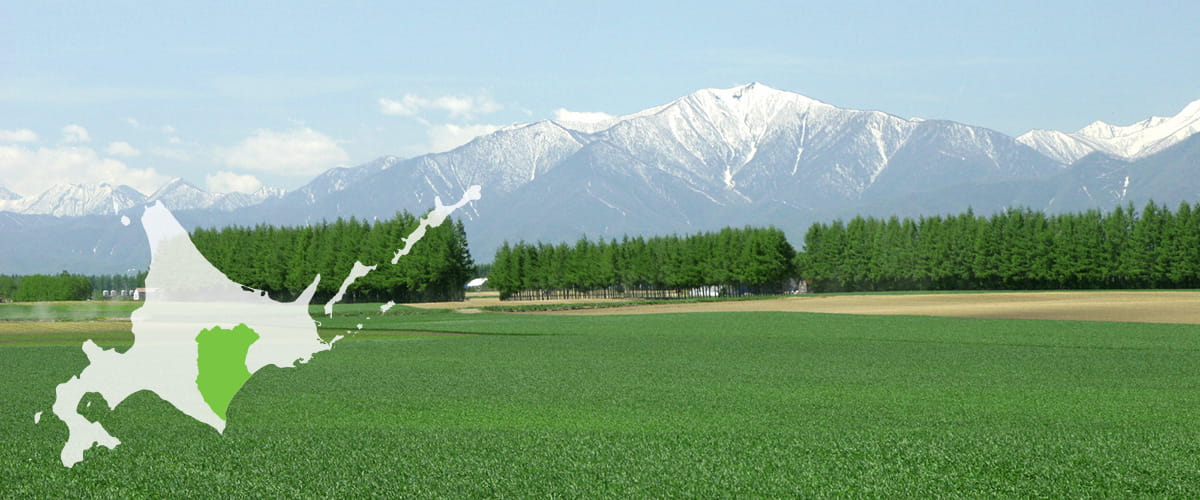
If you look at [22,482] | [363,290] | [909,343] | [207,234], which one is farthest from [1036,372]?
[207,234]

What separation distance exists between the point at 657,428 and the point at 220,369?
1015cm

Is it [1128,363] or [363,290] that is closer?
[1128,363]

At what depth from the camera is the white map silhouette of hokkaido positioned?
17.8 m

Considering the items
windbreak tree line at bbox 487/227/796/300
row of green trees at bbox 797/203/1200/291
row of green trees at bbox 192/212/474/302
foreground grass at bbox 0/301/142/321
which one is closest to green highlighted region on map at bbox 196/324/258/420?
foreground grass at bbox 0/301/142/321

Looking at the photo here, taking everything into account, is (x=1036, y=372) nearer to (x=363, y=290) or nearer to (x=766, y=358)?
(x=766, y=358)

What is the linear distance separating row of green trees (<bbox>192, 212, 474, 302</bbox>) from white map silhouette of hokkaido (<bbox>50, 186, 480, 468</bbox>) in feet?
328

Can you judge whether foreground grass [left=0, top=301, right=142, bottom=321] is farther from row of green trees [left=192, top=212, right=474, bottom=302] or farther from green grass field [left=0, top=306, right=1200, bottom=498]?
green grass field [left=0, top=306, right=1200, bottom=498]

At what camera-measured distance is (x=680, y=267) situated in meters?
193

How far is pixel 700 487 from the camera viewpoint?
56.1 ft

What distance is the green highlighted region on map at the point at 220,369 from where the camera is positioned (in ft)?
76.9

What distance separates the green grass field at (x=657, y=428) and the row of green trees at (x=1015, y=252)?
121 m

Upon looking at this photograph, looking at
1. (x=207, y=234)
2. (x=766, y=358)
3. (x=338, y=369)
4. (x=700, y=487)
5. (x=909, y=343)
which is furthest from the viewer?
(x=207, y=234)

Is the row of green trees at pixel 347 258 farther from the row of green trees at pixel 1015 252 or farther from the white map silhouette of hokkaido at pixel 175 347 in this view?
the white map silhouette of hokkaido at pixel 175 347

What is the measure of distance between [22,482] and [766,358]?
3188 cm
